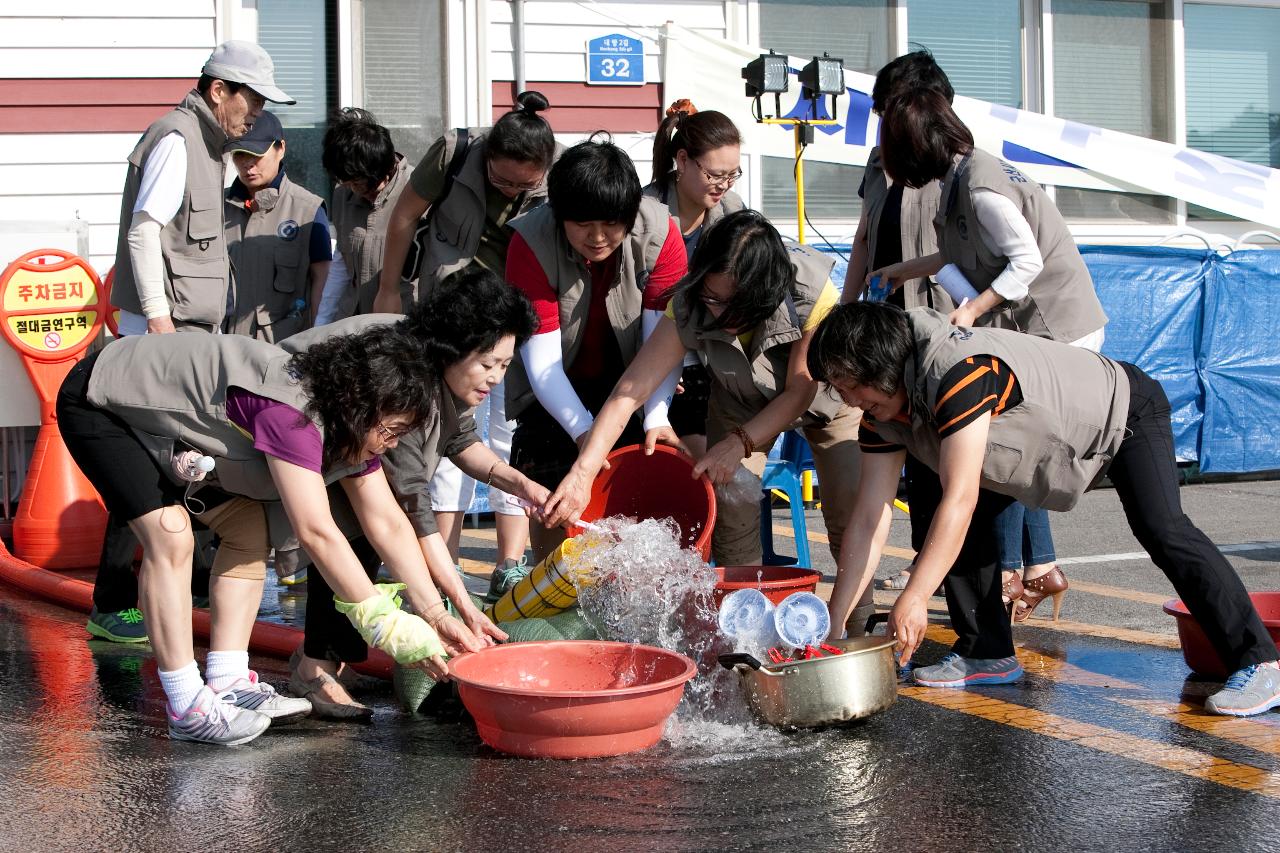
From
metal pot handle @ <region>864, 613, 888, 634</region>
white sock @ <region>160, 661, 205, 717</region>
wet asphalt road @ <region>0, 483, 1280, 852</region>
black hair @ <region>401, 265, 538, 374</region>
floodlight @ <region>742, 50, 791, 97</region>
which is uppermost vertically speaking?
floodlight @ <region>742, 50, 791, 97</region>

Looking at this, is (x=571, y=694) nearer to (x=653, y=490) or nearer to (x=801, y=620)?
(x=801, y=620)

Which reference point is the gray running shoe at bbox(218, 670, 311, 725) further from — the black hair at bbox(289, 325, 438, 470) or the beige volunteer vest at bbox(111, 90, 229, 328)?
the beige volunteer vest at bbox(111, 90, 229, 328)

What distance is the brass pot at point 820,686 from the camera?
3.99 m

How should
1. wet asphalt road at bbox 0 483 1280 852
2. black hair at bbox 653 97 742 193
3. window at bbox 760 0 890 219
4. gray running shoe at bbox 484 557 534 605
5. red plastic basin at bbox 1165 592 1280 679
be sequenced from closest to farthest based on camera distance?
1. wet asphalt road at bbox 0 483 1280 852
2. red plastic basin at bbox 1165 592 1280 679
3. black hair at bbox 653 97 742 193
4. gray running shoe at bbox 484 557 534 605
5. window at bbox 760 0 890 219

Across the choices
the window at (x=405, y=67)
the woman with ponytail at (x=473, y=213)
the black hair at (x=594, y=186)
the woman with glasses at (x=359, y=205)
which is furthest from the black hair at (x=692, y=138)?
the window at (x=405, y=67)

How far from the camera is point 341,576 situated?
12.7 ft

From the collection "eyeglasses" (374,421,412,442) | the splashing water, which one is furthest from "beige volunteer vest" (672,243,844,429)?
"eyeglasses" (374,421,412,442)

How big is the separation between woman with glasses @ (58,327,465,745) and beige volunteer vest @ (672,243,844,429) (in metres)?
1.26

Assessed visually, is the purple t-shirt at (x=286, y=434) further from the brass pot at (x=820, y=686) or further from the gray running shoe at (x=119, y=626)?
the gray running shoe at (x=119, y=626)

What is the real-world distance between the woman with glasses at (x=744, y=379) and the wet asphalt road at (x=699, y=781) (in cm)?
94

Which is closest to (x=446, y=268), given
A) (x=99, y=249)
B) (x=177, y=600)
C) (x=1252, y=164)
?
(x=177, y=600)

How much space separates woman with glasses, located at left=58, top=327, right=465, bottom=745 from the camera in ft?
12.5

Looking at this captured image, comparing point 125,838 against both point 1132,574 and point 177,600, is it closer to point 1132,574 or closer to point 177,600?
point 177,600

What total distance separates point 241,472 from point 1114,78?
9.71 m
